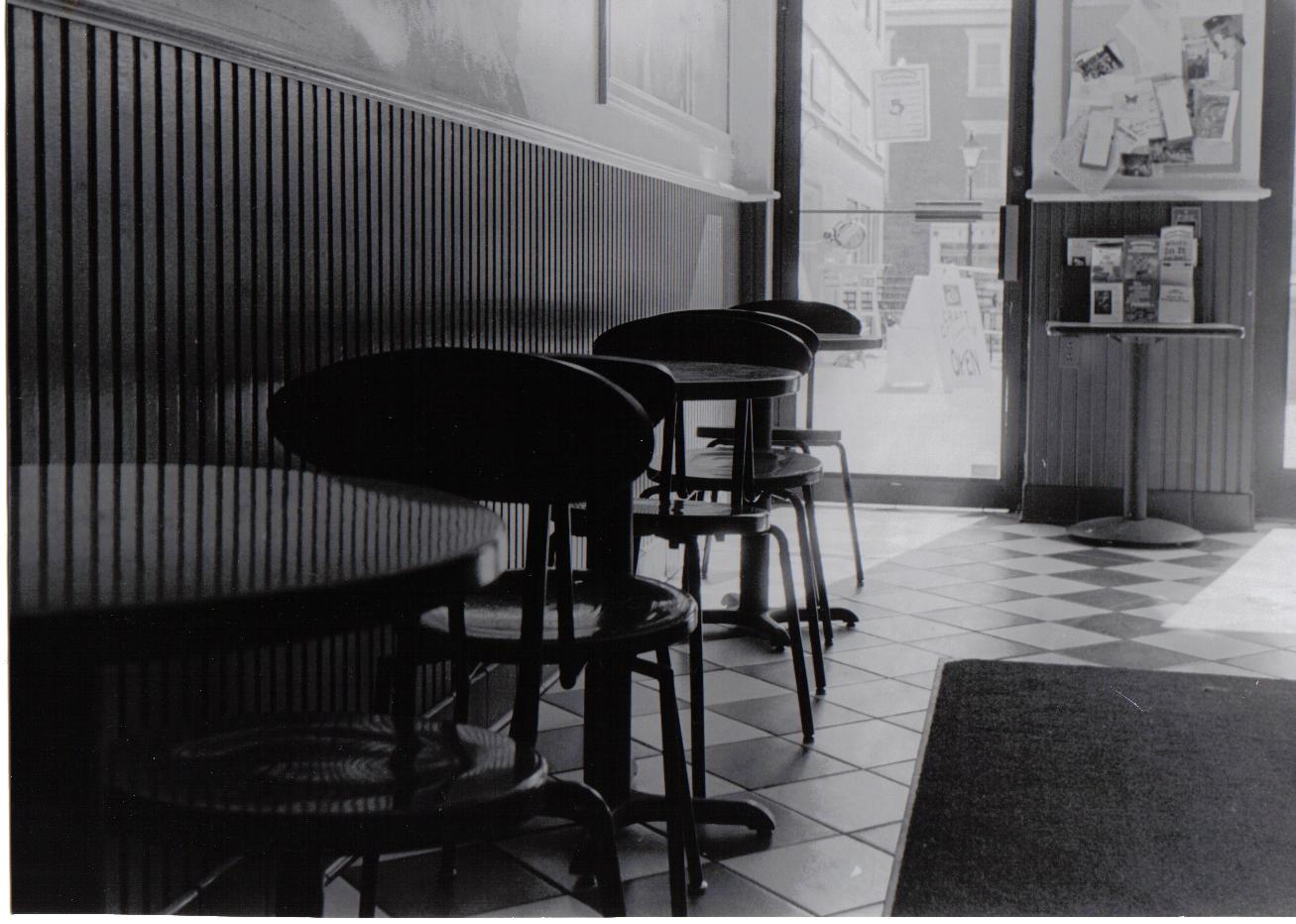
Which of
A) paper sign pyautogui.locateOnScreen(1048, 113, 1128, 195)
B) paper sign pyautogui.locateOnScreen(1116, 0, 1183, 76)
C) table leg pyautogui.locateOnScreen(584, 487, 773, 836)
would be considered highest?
paper sign pyautogui.locateOnScreen(1116, 0, 1183, 76)

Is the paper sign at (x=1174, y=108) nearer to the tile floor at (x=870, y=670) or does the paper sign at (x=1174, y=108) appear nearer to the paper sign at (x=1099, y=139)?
the paper sign at (x=1099, y=139)

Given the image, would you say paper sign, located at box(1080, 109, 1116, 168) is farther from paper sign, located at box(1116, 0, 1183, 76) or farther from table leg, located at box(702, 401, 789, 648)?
table leg, located at box(702, 401, 789, 648)

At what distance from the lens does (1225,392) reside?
17.7 ft

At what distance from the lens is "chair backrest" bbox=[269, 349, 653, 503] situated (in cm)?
145

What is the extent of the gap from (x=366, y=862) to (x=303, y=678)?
389 mm

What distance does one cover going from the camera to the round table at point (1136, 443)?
5047 millimetres

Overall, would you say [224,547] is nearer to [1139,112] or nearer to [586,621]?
[586,621]

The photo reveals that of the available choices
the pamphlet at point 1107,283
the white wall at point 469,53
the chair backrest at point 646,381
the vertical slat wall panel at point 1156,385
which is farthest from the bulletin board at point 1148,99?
the chair backrest at point 646,381

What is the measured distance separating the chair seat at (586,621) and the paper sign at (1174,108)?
421cm

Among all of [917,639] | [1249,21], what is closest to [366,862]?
[917,639]

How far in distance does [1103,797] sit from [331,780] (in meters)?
1.73

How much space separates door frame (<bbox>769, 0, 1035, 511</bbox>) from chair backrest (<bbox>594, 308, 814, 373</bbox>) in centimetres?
289

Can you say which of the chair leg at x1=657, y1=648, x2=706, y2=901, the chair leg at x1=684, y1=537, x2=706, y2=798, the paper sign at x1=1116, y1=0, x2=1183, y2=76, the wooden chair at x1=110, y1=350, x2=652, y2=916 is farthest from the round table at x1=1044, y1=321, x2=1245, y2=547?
the wooden chair at x1=110, y1=350, x2=652, y2=916

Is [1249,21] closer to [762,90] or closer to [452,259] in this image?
[762,90]
